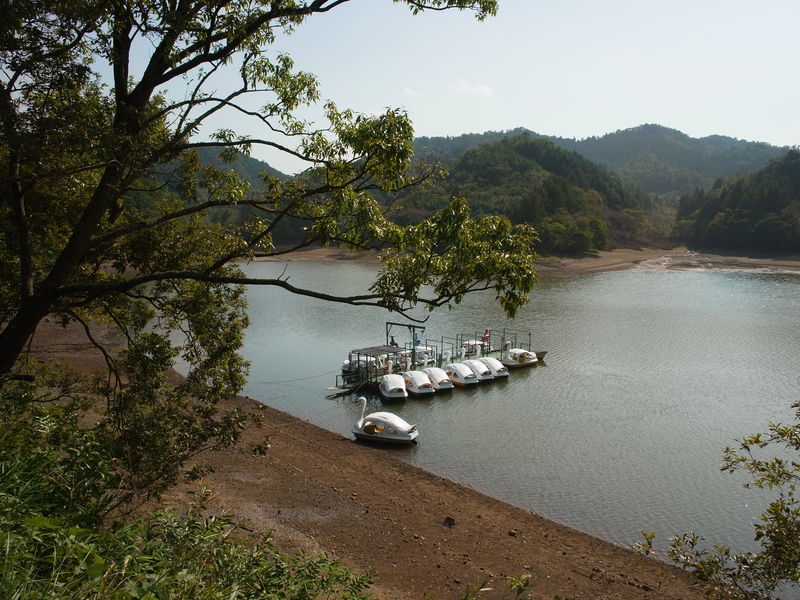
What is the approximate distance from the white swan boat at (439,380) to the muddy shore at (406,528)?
21.9ft

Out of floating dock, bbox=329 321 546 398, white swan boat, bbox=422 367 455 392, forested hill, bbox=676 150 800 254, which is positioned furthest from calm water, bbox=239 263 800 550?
forested hill, bbox=676 150 800 254

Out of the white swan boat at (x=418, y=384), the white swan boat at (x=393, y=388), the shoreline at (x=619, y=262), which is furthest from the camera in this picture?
the shoreline at (x=619, y=262)

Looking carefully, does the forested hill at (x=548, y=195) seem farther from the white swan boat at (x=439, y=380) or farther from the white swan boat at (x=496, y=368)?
the white swan boat at (x=439, y=380)

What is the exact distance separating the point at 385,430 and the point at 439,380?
6318 mm

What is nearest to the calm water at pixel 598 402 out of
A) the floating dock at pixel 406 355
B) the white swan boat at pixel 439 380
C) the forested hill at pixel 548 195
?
the white swan boat at pixel 439 380

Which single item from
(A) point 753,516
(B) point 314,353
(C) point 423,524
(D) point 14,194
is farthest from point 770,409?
(D) point 14,194

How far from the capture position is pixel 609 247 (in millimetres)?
99125

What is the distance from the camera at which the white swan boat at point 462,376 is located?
2706cm

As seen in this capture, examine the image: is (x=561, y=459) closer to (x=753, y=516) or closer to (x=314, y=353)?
(x=753, y=516)

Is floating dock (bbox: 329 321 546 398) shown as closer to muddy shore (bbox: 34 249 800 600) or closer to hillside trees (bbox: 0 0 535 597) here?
muddy shore (bbox: 34 249 800 600)

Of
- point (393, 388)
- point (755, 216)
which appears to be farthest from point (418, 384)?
point (755, 216)

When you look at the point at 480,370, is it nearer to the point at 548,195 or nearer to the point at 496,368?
the point at 496,368

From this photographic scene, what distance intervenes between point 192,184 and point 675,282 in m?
67.7

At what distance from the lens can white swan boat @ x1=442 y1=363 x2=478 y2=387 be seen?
2706 centimetres
